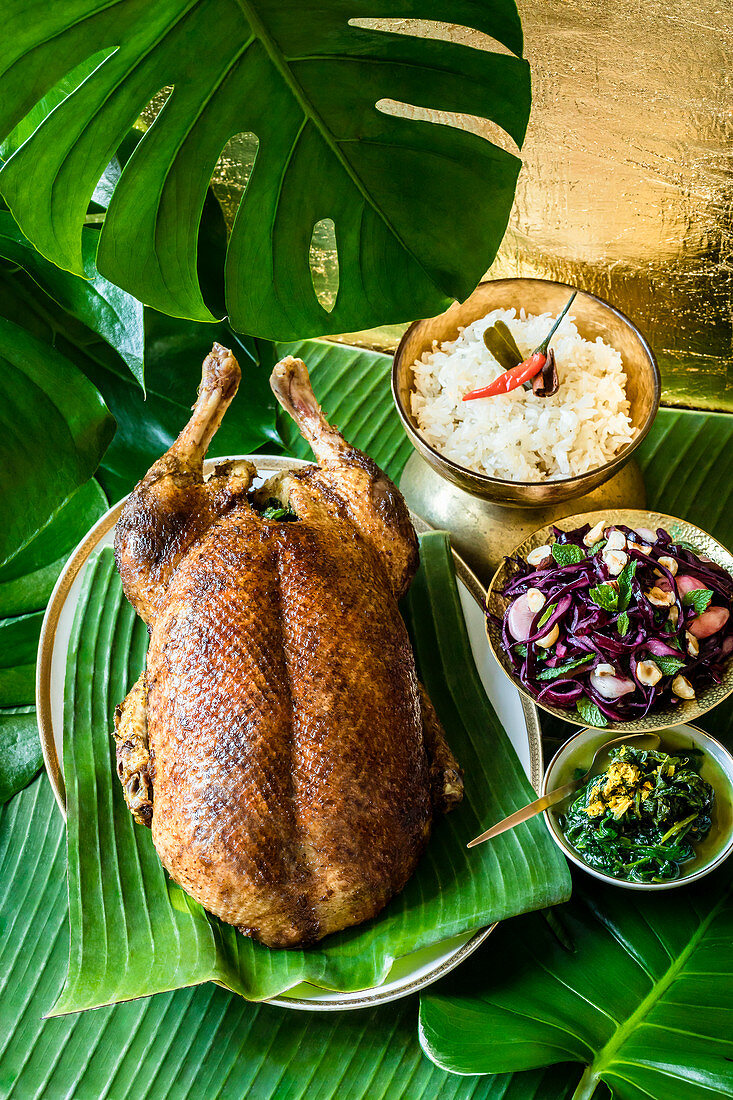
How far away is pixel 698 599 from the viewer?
1799mm

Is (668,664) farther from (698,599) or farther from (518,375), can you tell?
(518,375)

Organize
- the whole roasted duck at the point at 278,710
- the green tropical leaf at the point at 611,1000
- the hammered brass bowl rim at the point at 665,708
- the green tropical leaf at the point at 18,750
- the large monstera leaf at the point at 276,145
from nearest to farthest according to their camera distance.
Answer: the large monstera leaf at the point at 276,145, the whole roasted duck at the point at 278,710, the green tropical leaf at the point at 611,1000, the hammered brass bowl rim at the point at 665,708, the green tropical leaf at the point at 18,750

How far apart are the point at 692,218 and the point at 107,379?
1.63 meters

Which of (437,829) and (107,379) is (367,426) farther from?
(437,829)

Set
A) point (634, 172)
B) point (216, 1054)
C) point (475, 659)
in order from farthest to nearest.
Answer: point (634, 172) < point (475, 659) < point (216, 1054)

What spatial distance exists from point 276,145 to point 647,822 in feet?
4.80

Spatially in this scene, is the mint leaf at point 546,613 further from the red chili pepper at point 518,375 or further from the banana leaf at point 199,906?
the red chili pepper at point 518,375

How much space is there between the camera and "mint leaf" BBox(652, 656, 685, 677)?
1.77 meters

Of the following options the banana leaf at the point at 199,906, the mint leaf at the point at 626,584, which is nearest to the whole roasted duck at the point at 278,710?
the banana leaf at the point at 199,906

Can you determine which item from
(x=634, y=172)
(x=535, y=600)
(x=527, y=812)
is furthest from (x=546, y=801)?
(x=634, y=172)

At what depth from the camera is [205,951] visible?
166 centimetres

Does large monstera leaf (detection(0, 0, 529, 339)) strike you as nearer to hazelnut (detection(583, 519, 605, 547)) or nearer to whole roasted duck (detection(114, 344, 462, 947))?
whole roasted duck (detection(114, 344, 462, 947))

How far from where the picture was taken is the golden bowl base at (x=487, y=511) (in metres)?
2.21

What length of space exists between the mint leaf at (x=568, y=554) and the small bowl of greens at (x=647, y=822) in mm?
415
